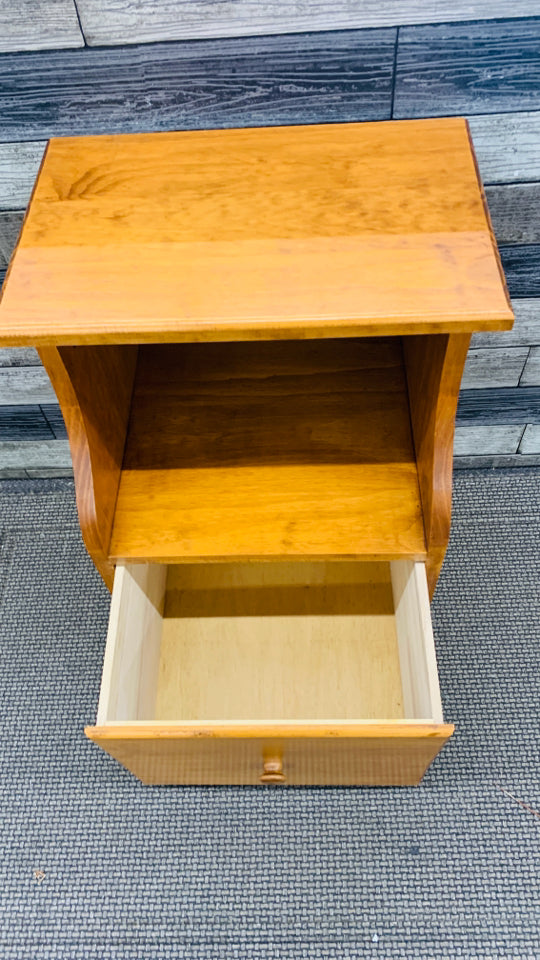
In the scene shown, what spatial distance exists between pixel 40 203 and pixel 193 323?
0.72ft

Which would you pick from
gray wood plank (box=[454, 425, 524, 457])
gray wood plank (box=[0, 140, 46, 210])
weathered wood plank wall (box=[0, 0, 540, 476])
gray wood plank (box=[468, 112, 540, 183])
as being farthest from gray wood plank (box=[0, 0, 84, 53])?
gray wood plank (box=[454, 425, 524, 457])

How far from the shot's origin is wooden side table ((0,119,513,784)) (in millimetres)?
608

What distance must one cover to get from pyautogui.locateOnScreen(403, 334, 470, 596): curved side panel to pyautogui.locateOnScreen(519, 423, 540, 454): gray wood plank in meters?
0.44

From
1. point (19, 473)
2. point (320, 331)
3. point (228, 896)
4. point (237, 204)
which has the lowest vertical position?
point (228, 896)

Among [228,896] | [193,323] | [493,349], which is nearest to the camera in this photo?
[193,323]

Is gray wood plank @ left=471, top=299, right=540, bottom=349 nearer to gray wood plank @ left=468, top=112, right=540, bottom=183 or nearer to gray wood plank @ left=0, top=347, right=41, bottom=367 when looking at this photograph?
gray wood plank @ left=468, top=112, right=540, bottom=183

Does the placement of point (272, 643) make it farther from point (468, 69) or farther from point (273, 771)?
point (468, 69)

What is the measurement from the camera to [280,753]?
2.70ft

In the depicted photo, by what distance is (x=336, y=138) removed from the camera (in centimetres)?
73

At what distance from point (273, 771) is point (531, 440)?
0.69 metres

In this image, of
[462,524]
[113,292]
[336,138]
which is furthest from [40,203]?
[462,524]

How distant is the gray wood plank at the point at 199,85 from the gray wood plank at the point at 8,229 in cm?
10

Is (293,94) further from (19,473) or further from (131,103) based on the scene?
(19,473)

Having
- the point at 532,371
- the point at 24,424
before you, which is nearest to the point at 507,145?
the point at 532,371
